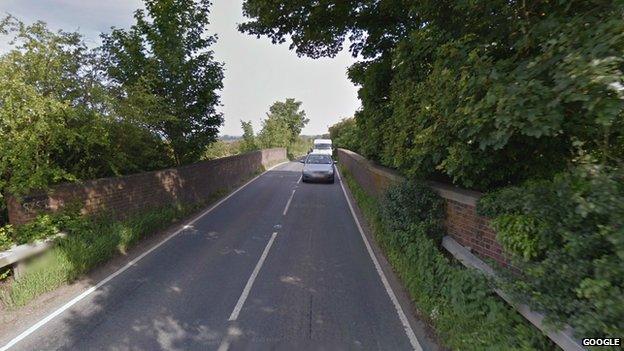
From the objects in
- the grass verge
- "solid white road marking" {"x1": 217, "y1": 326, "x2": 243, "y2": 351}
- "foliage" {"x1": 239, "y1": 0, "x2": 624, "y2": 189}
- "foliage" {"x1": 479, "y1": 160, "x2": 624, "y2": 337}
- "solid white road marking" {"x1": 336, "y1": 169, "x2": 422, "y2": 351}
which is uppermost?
"foliage" {"x1": 239, "y1": 0, "x2": 624, "y2": 189}

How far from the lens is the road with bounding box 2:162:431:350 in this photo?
4523 millimetres

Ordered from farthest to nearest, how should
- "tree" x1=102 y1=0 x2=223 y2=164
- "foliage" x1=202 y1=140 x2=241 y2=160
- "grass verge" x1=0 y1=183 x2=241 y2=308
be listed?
"foliage" x1=202 y1=140 x2=241 y2=160 → "tree" x1=102 y1=0 x2=223 y2=164 → "grass verge" x1=0 y1=183 x2=241 y2=308

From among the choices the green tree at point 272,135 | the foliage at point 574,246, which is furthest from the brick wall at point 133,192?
the green tree at point 272,135

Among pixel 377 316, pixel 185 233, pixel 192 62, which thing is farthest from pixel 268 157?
pixel 377 316

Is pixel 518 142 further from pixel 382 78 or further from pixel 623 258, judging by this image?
pixel 382 78

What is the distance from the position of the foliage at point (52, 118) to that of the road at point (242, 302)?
8.26 feet

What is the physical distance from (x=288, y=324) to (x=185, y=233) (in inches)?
233

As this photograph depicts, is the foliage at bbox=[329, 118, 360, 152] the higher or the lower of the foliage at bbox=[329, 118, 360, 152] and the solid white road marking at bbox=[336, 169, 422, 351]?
the higher


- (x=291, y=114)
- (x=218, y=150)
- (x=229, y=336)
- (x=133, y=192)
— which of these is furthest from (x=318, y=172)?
(x=291, y=114)

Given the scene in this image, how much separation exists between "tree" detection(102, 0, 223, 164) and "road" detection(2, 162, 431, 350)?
5.10 m

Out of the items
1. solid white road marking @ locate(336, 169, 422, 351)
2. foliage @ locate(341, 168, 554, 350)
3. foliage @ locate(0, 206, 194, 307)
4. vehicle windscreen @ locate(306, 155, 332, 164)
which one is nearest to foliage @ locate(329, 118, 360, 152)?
vehicle windscreen @ locate(306, 155, 332, 164)

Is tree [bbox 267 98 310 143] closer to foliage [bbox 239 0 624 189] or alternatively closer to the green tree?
the green tree

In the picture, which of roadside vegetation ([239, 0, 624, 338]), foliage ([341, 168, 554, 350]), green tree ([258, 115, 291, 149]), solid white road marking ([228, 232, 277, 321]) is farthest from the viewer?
green tree ([258, 115, 291, 149])

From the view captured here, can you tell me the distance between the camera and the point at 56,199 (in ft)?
23.5
